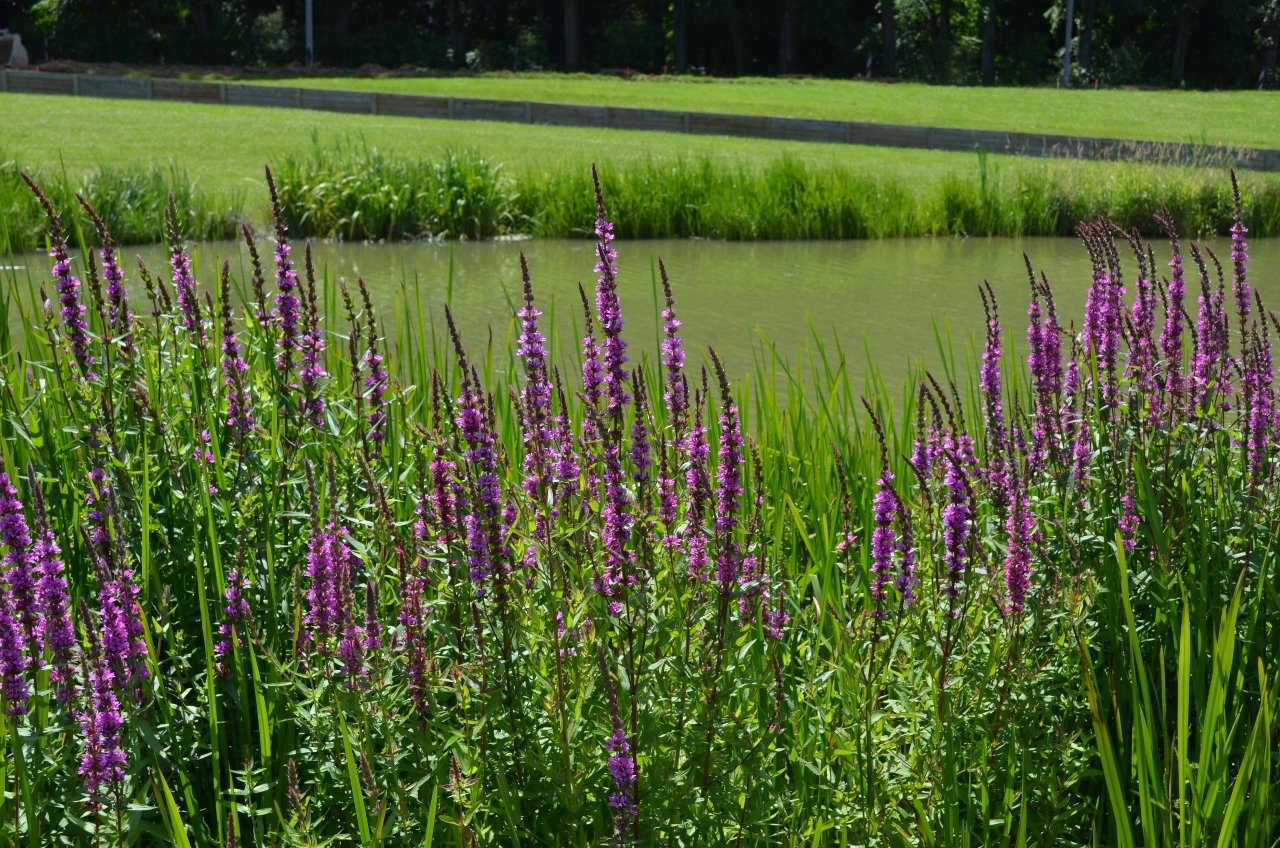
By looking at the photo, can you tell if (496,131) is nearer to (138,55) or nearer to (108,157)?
(108,157)

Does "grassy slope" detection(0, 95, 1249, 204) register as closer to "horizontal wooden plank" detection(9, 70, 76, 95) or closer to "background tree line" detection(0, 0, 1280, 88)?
"horizontal wooden plank" detection(9, 70, 76, 95)

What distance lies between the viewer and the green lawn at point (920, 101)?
3766cm

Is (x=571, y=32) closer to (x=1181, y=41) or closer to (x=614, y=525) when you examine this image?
(x=1181, y=41)

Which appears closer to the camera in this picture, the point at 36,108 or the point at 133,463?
the point at 133,463

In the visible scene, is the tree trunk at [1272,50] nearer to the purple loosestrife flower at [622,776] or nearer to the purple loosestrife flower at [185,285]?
the purple loosestrife flower at [185,285]

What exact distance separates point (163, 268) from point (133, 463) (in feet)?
39.3

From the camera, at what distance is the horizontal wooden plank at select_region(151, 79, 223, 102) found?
39.3 meters

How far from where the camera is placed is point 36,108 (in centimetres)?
3022

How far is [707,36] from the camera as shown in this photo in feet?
210

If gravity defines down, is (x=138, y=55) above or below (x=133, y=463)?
above

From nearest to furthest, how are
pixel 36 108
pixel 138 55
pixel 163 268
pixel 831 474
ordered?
1. pixel 831 474
2. pixel 163 268
3. pixel 36 108
4. pixel 138 55

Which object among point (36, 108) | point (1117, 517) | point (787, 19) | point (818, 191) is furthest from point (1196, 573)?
point (787, 19)

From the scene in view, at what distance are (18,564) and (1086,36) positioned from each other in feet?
198

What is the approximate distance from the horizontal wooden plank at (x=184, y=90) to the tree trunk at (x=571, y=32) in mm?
21449
